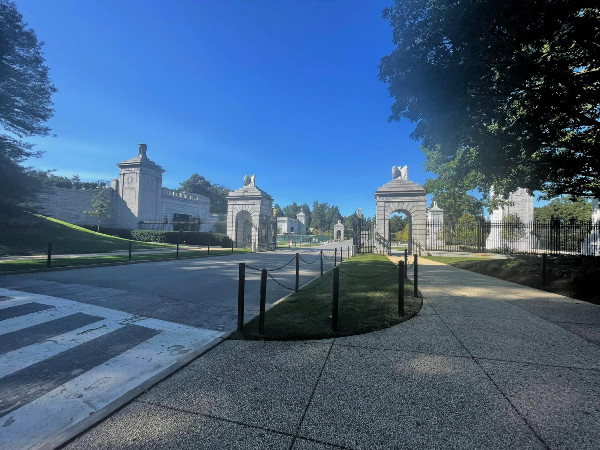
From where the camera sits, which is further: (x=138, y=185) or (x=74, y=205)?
(x=138, y=185)

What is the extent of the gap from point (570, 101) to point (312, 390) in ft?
32.5

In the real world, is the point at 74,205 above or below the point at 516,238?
above

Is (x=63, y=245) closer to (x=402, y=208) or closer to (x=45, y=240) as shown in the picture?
(x=45, y=240)

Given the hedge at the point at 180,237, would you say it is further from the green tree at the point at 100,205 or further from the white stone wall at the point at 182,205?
the white stone wall at the point at 182,205

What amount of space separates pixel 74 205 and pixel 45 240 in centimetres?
1692

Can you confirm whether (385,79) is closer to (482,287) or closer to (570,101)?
(570,101)

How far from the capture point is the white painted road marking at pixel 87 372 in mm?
2510

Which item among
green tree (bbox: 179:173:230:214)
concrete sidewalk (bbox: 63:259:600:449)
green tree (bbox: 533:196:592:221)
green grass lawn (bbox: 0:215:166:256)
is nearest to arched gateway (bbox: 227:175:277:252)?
green grass lawn (bbox: 0:215:166:256)

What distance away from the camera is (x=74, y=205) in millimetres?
34500

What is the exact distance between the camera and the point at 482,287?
30.8 ft

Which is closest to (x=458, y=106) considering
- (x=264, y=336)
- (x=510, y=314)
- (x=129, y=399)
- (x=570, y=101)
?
(x=570, y=101)

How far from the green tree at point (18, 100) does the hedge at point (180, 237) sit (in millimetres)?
10671

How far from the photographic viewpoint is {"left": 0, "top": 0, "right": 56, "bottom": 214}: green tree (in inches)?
789

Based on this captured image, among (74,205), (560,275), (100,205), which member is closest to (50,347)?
(560,275)
